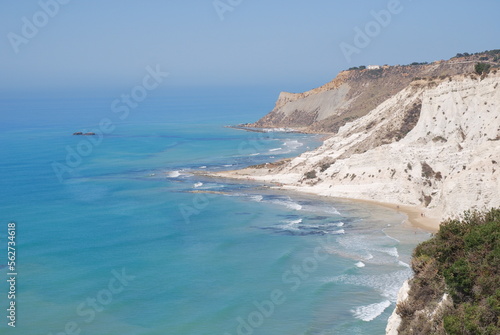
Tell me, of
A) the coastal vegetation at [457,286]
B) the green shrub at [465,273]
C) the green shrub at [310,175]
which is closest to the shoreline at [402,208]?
the green shrub at [310,175]

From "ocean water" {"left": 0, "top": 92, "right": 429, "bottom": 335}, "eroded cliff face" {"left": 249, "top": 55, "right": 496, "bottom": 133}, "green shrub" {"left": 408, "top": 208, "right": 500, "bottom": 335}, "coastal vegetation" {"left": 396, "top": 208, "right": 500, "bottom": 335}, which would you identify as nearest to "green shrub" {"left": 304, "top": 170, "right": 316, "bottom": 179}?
"ocean water" {"left": 0, "top": 92, "right": 429, "bottom": 335}

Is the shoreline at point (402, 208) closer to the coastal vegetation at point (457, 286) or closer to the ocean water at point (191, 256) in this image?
the ocean water at point (191, 256)

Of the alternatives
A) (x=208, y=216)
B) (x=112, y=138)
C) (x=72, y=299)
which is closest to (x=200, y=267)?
(x=72, y=299)

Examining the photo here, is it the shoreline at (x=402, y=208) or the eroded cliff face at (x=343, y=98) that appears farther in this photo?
the eroded cliff face at (x=343, y=98)

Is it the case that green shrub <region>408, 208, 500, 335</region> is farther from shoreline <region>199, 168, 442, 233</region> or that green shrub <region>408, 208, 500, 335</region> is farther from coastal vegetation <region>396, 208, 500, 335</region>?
shoreline <region>199, 168, 442, 233</region>

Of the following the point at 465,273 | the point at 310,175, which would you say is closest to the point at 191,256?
the point at 465,273

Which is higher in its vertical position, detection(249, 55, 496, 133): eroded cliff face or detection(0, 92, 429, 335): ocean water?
detection(249, 55, 496, 133): eroded cliff face
